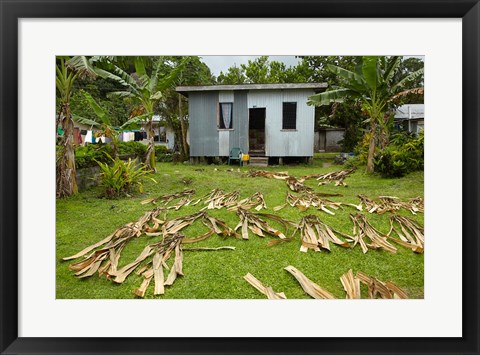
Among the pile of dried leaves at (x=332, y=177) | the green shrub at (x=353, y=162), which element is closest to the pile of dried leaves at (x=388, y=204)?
the pile of dried leaves at (x=332, y=177)

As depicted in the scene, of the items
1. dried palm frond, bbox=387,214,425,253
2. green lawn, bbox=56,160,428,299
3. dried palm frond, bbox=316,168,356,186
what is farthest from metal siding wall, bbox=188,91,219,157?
dried palm frond, bbox=387,214,425,253

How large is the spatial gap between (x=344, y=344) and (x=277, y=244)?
4.83 ft

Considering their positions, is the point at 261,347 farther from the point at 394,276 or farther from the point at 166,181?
the point at 166,181

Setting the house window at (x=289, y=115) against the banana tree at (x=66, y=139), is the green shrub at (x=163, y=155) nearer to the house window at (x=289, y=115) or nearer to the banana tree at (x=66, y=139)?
Answer: the house window at (x=289, y=115)

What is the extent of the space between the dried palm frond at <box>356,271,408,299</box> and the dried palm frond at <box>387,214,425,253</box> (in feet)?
2.17

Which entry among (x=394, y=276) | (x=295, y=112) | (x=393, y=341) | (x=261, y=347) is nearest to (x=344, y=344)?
(x=393, y=341)

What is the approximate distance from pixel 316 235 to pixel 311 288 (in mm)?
984

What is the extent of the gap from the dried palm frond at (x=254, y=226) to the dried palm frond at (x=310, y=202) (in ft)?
2.41

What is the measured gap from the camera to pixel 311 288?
2002mm

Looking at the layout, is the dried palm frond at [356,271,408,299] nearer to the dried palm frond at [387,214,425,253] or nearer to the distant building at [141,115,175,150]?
the dried palm frond at [387,214,425,253]

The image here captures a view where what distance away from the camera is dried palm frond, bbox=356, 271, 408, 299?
189 cm

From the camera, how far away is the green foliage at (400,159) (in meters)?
5.01

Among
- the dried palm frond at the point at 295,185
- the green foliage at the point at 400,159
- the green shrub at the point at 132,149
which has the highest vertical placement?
the green shrub at the point at 132,149

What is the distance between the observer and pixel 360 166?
655 cm
